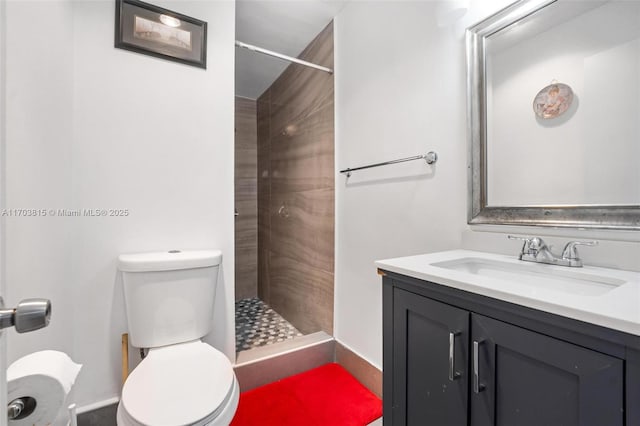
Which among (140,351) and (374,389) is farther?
(374,389)

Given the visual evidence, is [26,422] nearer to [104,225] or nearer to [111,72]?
[104,225]

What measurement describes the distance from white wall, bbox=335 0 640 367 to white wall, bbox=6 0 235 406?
29.1 inches

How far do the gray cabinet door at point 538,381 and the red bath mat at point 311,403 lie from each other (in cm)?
92

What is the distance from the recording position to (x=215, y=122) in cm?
165

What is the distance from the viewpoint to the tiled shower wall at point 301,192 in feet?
6.88

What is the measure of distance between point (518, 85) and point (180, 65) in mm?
1611

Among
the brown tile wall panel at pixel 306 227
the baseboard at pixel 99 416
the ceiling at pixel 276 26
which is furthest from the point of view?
the brown tile wall panel at pixel 306 227

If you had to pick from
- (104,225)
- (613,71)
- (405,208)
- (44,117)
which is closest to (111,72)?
(44,117)

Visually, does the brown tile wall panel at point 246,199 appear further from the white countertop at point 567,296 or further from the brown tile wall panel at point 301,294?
the white countertop at point 567,296

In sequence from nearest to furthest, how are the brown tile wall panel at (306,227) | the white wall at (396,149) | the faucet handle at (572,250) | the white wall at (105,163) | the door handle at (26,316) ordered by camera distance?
the door handle at (26,316)
the faucet handle at (572,250)
the white wall at (105,163)
the white wall at (396,149)
the brown tile wall panel at (306,227)

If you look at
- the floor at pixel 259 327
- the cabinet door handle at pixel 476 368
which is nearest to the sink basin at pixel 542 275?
the cabinet door handle at pixel 476 368

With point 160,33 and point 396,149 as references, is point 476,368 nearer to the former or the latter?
point 396,149

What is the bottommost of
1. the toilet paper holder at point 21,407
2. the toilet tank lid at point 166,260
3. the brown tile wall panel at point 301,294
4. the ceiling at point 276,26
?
the brown tile wall panel at point 301,294

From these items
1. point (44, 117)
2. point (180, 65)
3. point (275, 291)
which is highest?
point (180, 65)
